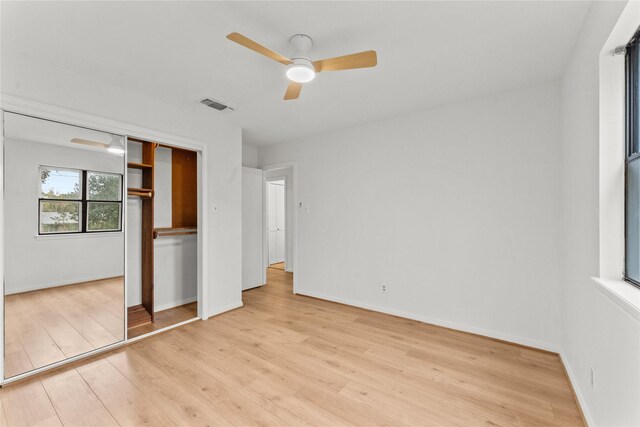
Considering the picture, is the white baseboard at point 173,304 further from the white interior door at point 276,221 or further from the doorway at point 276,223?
the white interior door at point 276,221

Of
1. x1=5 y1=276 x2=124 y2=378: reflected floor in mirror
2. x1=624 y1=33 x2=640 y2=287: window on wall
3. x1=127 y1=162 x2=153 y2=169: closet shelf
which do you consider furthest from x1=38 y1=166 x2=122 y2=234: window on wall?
x1=624 y1=33 x2=640 y2=287: window on wall

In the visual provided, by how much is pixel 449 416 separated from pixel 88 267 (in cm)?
326

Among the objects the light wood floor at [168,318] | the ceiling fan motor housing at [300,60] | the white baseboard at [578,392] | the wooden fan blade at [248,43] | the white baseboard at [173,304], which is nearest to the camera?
the wooden fan blade at [248,43]

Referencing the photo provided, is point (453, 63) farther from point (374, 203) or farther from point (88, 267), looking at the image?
point (88, 267)

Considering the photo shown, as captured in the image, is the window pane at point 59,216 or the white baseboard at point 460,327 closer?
the window pane at point 59,216

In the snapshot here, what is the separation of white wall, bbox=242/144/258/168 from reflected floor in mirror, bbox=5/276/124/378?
2828 mm

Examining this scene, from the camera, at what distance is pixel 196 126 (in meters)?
3.44

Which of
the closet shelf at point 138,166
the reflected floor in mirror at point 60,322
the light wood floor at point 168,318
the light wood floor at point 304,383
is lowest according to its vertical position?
the light wood floor at point 304,383

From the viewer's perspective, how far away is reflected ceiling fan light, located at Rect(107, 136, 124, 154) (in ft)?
8.99

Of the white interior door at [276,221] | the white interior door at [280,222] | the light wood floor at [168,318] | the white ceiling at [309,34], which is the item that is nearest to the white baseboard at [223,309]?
the light wood floor at [168,318]

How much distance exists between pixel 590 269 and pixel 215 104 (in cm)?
364

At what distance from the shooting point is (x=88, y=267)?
105 inches

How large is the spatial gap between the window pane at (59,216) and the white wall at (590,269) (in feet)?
12.4

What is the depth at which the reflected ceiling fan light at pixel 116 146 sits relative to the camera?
274 centimetres
